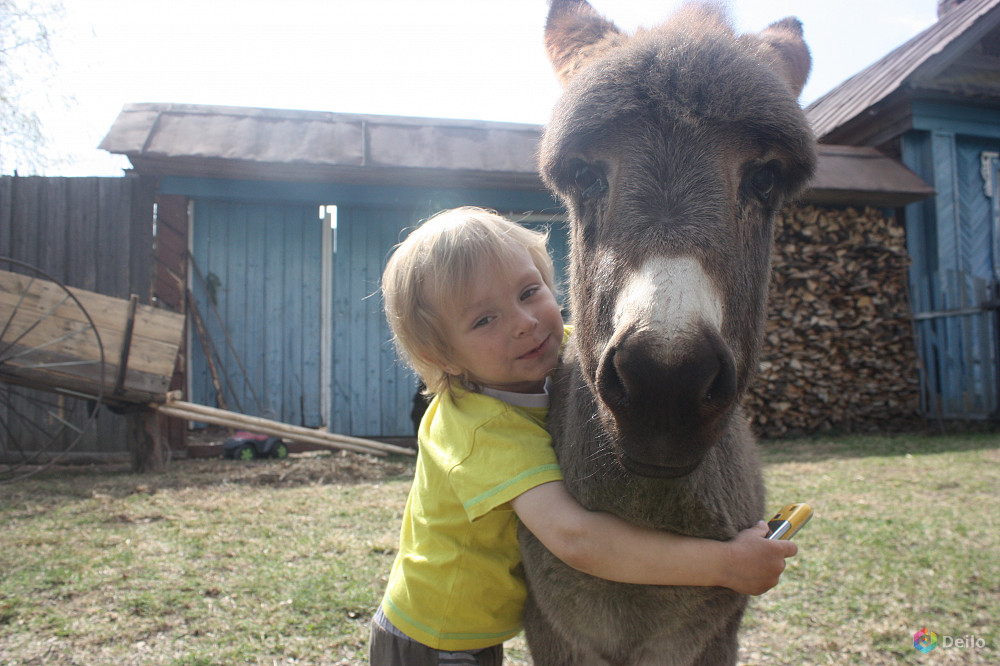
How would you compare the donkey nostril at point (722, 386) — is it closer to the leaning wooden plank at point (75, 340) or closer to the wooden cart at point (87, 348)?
the wooden cart at point (87, 348)

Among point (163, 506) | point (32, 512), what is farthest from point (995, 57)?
point (32, 512)

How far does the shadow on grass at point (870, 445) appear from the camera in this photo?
6234 mm

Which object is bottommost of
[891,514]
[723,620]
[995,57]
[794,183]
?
[891,514]

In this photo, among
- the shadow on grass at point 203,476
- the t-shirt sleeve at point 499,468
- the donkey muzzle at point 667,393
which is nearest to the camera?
the donkey muzzle at point 667,393

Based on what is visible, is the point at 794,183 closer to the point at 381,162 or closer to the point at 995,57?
the point at 381,162

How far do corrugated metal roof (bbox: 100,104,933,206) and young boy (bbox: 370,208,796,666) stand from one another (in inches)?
222

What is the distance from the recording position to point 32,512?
400 cm

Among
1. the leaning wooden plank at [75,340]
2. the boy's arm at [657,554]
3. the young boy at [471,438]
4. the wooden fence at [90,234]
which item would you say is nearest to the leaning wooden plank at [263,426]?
the leaning wooden plank at [75,340]

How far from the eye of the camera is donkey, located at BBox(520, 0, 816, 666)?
996 mm

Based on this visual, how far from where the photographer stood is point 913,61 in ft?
28.8

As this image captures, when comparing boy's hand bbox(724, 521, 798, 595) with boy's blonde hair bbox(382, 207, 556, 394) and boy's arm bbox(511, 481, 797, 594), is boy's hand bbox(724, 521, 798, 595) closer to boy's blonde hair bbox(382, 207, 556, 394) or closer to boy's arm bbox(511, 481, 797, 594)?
boy's arm bbox(511, 481, 797, 594)

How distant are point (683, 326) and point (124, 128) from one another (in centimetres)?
806

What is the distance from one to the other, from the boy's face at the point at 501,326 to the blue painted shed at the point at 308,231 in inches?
222

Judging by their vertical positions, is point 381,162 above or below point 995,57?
below
